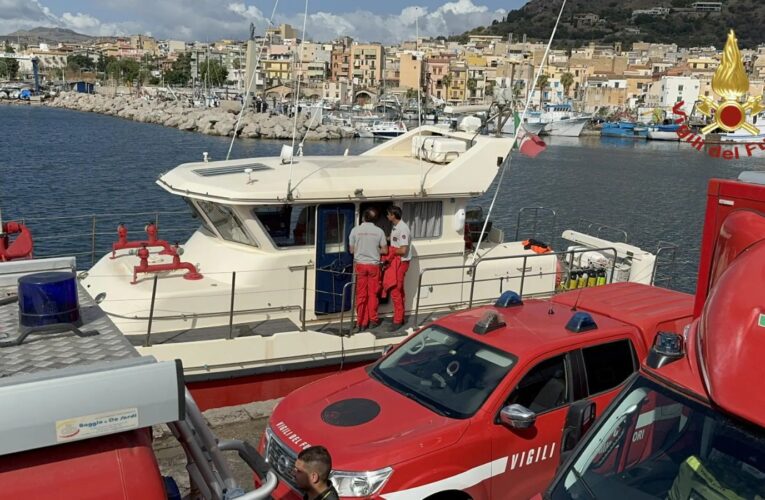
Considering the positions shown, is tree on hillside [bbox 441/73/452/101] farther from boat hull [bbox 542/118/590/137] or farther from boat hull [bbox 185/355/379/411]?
boat hull [bbox 185/355/379/411]

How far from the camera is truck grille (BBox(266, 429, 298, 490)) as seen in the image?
5.57 m

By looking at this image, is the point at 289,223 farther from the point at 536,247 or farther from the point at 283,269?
the point at 536,247

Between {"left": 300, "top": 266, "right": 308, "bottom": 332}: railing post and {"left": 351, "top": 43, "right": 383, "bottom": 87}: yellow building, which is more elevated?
{"left": 351, "top": 43, "right": 383, "bottom": 87}: yellow building

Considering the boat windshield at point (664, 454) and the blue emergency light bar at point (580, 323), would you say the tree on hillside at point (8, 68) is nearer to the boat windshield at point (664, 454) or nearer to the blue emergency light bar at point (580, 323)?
the blue emergency light bar at point (580, 323)

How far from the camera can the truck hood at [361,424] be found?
5.22 m

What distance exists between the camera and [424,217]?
1022cm

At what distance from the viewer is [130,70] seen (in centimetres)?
16962

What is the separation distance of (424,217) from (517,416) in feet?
16.8

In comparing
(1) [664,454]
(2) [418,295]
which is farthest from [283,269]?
(1) [664,454]

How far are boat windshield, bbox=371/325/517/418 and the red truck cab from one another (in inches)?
0.4

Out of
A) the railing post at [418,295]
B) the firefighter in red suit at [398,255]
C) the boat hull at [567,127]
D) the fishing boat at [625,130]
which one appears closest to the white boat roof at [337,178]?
the firefighter in red suit at [398,255]

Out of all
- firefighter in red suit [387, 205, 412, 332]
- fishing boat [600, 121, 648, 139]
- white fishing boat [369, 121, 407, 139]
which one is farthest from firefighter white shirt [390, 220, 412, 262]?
fishing boat [600, 121, 648, 139]

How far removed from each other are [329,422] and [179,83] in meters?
163

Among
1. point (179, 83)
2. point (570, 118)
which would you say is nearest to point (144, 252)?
point (570, 118)
